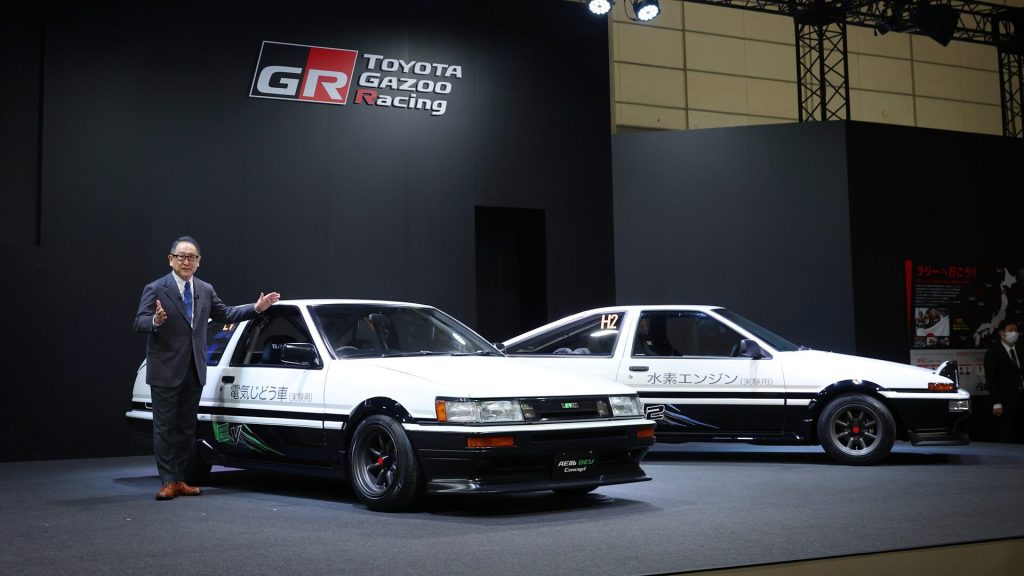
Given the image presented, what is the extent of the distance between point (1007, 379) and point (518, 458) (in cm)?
835

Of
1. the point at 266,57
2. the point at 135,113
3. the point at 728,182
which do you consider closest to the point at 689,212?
the point at 728,182

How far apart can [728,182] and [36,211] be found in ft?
26.8

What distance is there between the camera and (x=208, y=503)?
279 inches

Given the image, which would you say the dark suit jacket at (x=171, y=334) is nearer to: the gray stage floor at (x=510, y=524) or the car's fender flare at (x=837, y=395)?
the gray stage floor at (x=510, y=524)

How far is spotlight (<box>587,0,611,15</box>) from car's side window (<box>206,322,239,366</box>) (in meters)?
6.78

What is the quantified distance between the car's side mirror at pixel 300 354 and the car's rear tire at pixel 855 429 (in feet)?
14.9

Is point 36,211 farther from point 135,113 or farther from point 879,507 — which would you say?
point 879,507

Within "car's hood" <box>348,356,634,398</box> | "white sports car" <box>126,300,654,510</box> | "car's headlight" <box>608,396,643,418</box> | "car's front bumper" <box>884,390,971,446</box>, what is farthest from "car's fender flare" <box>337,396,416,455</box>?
"car's front bumper" <box>884,390,971,446</box>

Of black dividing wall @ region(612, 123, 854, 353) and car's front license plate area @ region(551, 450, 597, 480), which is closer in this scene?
car's front license plate area @ region(551, 450, 597, 480)

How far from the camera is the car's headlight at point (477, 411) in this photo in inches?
243

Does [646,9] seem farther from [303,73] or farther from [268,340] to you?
[268,340]

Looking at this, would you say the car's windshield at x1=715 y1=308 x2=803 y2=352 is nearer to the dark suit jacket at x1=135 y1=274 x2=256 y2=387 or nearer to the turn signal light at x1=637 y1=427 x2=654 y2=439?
the turn signal light at x1=637 y1=427 x2=654 y2=439

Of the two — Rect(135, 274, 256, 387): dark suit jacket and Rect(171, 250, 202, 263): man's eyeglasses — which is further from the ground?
Rect(171, 250, 202, 263): man's eyeglasses

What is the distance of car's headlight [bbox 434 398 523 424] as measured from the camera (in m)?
6.17
